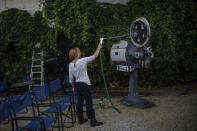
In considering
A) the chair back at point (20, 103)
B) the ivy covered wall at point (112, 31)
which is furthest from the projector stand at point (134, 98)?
the chair back at point (20, 103)

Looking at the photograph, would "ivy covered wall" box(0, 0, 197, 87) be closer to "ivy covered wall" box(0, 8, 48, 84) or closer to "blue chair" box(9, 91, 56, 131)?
"ivy covered wall" box(0, 8, 48, 84)

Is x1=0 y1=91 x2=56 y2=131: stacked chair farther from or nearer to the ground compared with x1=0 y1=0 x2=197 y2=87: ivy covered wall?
nearer to the ground

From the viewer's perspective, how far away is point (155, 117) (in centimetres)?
428

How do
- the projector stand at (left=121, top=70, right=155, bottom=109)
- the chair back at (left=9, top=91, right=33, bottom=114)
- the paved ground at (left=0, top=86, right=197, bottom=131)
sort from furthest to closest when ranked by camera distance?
the projector stand at (left=121, top=70, right=155, bottom=109) → the paved ground at (left=0, top=86, right=197, bottom=131) → the chair back at (left=9, top=91, right=33, bottom=114)

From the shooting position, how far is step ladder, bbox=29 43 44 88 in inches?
283

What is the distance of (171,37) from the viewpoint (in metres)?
6.45

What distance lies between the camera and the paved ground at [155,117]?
383 centimetres

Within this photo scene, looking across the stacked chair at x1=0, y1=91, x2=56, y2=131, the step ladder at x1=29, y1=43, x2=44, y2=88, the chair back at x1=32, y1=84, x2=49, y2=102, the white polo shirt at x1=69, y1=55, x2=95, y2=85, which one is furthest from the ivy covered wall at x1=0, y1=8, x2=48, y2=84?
the stacked chair at x1=0, y1=91, x2=56, y2=131

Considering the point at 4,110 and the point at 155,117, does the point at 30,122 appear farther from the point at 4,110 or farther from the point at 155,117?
the point at 155,117

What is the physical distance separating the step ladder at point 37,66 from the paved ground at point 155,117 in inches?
114

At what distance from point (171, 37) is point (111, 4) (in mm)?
2597

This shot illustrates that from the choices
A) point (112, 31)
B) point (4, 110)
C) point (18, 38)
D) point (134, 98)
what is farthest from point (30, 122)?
point (18, 38)

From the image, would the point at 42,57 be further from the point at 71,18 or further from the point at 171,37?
the point at 171,37

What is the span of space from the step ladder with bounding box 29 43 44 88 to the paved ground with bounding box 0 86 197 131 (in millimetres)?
2890
